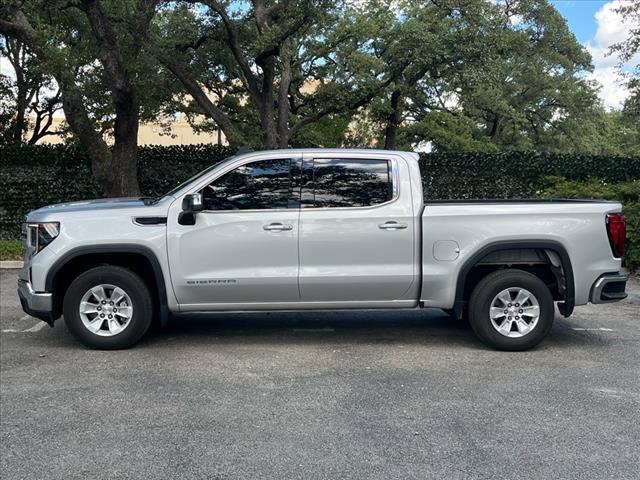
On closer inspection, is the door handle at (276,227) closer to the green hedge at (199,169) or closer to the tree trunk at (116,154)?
the tree trunk at (116,154)

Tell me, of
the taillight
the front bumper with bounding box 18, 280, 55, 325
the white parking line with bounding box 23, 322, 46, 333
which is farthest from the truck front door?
the taillight

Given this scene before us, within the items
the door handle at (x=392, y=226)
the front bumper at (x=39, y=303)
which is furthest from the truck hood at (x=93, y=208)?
the door handle at (x=392, y=226)

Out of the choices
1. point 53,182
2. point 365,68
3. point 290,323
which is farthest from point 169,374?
point 365,68

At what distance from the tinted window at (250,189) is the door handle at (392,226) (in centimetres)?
96

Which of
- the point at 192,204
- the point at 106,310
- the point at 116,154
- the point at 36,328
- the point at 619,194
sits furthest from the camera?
the point at 116,154

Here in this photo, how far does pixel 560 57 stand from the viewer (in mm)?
25875

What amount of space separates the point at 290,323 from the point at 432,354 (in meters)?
1.91

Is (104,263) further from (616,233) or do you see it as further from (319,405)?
(616,233)

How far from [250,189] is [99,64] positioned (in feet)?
28.9

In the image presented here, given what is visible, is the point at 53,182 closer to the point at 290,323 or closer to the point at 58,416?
the point at 290,323

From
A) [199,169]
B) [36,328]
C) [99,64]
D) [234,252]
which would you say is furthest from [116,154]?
[234,252]

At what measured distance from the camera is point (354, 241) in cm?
571

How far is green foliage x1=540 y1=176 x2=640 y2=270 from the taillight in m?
5.05

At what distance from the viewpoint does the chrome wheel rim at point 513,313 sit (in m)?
5.80
